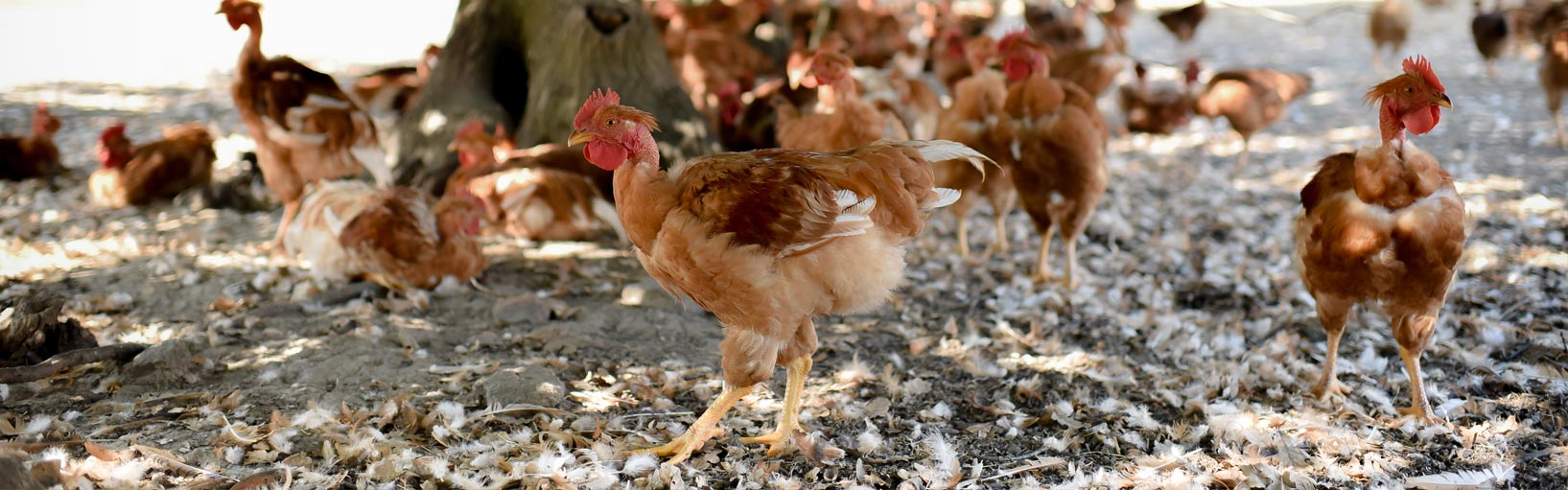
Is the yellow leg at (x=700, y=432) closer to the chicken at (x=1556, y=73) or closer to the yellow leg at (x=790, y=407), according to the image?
the yellow leg at (x=790, y=407)

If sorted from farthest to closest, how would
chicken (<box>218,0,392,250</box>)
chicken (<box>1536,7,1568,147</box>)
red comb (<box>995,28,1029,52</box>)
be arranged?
chicken (<box>1536,7,1568,147</box>) → chicken (<box>218,0,392,250</box>) → red comb (<box>995,28,1029,52</box>)

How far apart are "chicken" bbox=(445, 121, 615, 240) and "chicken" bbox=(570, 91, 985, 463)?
2523 mm

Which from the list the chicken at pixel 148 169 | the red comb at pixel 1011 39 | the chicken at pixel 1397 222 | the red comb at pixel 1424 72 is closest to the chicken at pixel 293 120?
the chicken at pixel 148 169

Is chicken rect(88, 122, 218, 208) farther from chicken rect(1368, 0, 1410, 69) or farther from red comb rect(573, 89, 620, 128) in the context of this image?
chicken rect(1368, 0, 1410, 69)

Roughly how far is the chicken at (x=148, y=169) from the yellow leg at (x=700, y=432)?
4750 millimetres

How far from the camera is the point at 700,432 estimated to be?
3.28 meters

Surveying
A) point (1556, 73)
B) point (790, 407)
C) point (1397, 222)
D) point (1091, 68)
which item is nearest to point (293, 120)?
point (790, 407)

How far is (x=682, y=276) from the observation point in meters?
3.04

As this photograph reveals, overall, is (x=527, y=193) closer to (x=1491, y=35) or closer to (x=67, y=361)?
(x=67, y=361)

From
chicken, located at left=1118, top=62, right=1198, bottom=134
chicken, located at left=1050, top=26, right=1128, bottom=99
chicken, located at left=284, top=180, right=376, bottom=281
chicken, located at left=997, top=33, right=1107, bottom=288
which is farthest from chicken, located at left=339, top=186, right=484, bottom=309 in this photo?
chicken, located at left=1118, top=62, right=1198, bottom=134

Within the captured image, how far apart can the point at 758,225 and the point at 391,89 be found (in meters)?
5.29

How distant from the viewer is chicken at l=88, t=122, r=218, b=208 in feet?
20.4

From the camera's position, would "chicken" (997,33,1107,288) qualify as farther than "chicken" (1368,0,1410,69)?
No

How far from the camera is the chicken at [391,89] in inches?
285
